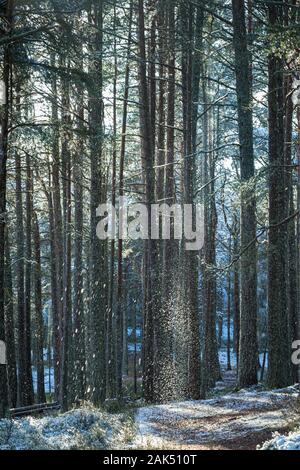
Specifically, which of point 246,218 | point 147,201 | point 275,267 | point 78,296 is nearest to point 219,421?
point 275,267

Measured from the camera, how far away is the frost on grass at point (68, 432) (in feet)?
25.7

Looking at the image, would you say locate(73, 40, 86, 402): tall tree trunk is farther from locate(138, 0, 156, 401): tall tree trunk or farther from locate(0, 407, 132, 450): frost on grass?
locate(0, 407, 132, 450): frost on grass

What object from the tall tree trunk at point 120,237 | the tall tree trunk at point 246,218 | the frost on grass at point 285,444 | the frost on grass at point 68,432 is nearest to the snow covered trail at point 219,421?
the frost on grass at point 68,432

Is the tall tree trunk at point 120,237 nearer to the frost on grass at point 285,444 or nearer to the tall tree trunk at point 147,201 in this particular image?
the tall tree trunk at point 147,201

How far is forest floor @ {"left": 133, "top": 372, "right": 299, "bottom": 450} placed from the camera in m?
8.23

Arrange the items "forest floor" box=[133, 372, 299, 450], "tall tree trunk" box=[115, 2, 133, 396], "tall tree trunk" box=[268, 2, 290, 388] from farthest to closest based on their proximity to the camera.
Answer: "tall tree trunk" box=[115, 2, 133, 396]
"tall tree trunk" box=[268, 2, 290, 388]
"forest floor" box=[133, 372, 299, 450]

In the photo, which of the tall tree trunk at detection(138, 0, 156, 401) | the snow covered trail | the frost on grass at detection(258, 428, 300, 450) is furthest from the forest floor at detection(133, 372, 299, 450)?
the tall tree trunk at detection(138, 0, 156, 401)

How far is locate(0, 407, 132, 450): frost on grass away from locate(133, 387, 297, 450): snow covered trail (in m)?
0.35

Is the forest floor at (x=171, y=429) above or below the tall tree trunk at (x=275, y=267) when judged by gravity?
below

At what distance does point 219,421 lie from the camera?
10.1 metres

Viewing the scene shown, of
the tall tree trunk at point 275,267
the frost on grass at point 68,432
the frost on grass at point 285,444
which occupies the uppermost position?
the tall tree trunk at point 275,267

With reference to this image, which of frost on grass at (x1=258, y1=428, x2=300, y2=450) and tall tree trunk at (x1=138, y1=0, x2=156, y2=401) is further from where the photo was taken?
→ tall tree trunk at (x1=138, y1=0, x2=156, y2=401)
